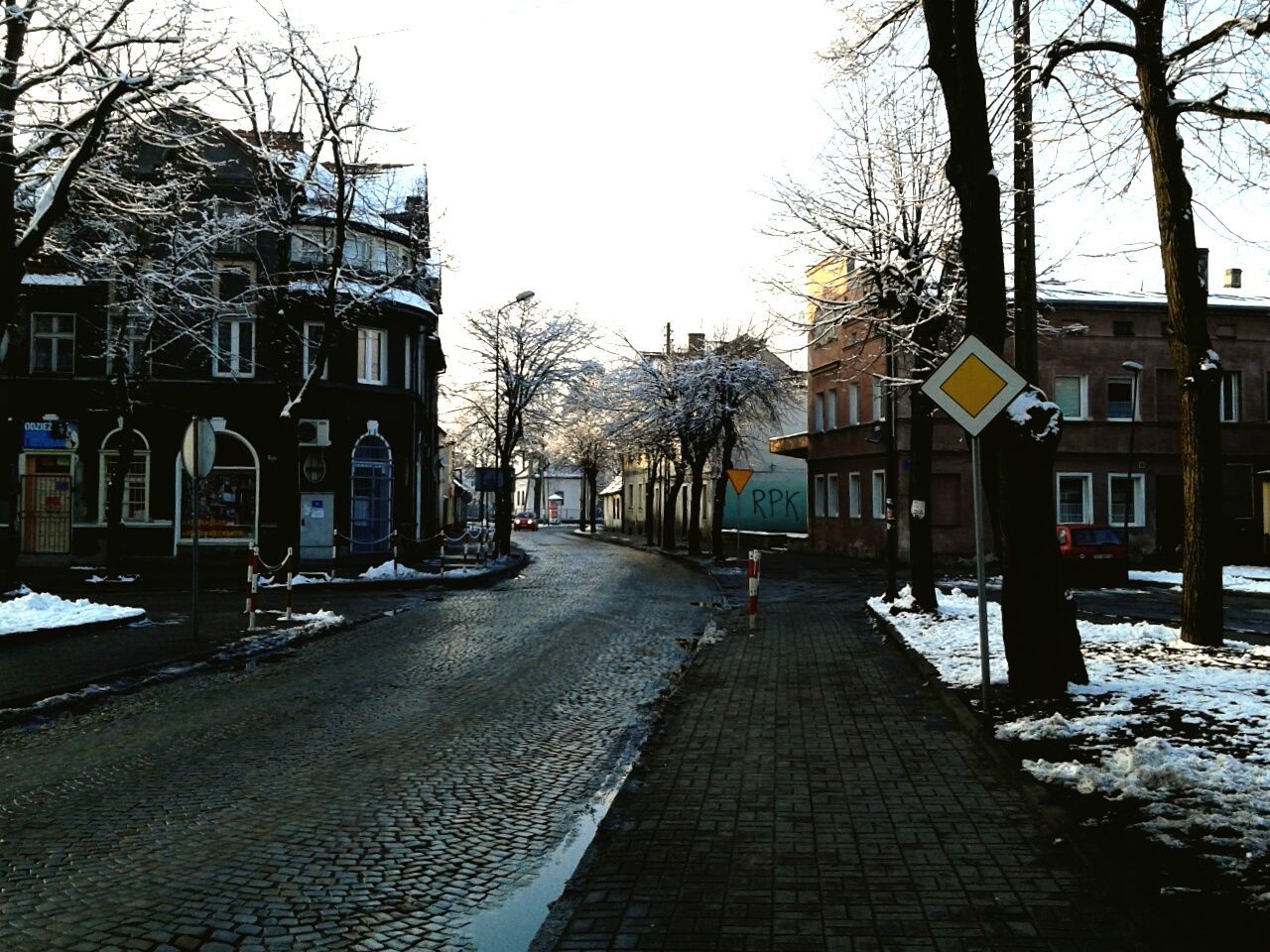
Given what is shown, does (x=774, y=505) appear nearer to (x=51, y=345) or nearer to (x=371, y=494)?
(x=371, y=494)

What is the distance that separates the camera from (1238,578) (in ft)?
89.5

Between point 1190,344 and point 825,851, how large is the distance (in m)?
8.86

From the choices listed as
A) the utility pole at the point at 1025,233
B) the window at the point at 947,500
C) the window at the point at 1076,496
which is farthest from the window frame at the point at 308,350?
the window at the point at 1076,496


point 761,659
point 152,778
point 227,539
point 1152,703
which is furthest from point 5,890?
point 227,539

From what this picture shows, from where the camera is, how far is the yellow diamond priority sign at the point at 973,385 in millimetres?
8367

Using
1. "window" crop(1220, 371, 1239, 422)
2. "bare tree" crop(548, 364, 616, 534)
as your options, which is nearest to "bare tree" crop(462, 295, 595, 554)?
"bare tree" crop(548, 364, 616, 534)

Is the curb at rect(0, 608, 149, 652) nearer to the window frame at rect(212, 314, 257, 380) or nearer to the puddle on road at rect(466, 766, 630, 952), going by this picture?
the puddle on road at rect(466, 766, 630, 952)

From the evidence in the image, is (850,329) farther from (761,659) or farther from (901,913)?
(901,913)

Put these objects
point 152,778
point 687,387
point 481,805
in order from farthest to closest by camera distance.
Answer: point 687,387 → point 152,778 → point 481,805

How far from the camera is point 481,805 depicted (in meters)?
6.33

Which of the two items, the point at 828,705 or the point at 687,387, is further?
the point at 687,387

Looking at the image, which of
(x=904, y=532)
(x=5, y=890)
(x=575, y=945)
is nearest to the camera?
(x=575, y=945)

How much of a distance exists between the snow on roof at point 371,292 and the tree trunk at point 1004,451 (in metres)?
18.8

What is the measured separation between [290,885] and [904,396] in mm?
33949
